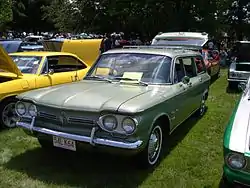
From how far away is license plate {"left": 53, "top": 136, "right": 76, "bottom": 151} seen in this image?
14.3ft

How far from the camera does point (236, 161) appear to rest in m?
3.53

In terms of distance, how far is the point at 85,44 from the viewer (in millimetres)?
11117

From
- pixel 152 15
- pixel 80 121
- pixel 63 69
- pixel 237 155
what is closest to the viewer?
pixel 237 155

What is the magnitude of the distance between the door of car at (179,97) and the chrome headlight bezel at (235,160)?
1.72m

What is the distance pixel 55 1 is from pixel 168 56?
37.2 m

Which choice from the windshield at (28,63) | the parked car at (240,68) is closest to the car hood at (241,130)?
the windshield at (28,63)

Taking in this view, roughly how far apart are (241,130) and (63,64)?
562 cm

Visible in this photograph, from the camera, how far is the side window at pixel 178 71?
572 centimetres

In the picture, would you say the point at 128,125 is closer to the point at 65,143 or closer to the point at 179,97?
the point at 65,143

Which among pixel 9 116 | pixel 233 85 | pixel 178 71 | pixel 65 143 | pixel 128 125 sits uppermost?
pixel 178 71

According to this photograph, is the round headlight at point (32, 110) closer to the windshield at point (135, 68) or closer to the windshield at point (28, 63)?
the windshield at point (135, 68)

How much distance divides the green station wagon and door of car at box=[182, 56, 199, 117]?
0.18ft

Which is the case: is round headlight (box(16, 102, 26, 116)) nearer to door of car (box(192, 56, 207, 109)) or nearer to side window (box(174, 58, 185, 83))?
side window (box(174, 58, 185, 83))

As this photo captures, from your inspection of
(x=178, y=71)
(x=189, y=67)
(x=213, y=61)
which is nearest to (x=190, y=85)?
(x=178, y=71)
